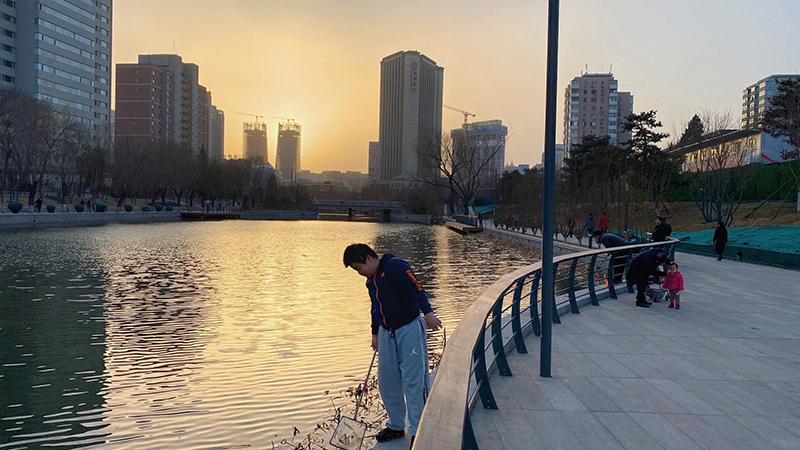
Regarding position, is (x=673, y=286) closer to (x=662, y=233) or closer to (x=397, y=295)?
(x=662, y=233)

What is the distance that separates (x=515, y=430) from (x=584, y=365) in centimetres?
247

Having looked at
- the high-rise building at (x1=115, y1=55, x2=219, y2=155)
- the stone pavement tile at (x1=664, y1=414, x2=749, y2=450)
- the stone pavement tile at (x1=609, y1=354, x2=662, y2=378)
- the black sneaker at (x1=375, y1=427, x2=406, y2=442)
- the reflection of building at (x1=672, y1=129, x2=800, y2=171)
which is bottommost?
the black sneaker at (x1=375, y1=427, x2=406, y2=442)

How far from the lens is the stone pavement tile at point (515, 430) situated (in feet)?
15.1

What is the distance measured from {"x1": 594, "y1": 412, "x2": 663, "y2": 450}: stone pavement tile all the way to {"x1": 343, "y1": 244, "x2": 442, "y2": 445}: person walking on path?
147 centimetres

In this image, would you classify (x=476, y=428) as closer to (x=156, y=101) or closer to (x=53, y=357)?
(x=53, y=357)

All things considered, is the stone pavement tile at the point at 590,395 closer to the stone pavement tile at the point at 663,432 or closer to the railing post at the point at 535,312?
the stone pavement tile at the point at 663,432

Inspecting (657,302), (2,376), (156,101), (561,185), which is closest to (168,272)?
(2,376)

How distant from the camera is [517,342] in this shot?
7.54 meters

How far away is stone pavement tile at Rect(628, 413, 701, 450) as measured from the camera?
466cm

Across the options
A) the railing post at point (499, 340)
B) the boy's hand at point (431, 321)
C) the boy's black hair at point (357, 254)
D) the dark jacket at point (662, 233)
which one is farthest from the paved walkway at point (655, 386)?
the dark jacket at point (662, 233)

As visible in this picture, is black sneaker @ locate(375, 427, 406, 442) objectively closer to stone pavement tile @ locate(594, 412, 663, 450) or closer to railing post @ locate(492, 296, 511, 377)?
railing post @ locate(492, 296, 511, 377)

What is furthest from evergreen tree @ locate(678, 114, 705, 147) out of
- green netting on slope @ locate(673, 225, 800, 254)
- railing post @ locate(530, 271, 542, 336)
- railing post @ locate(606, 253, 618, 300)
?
railing post @ locate(530, 271, 542, 336)

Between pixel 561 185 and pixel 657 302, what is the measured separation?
1708 inches

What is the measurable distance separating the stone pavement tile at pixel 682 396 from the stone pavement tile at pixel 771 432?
264 millimetres
